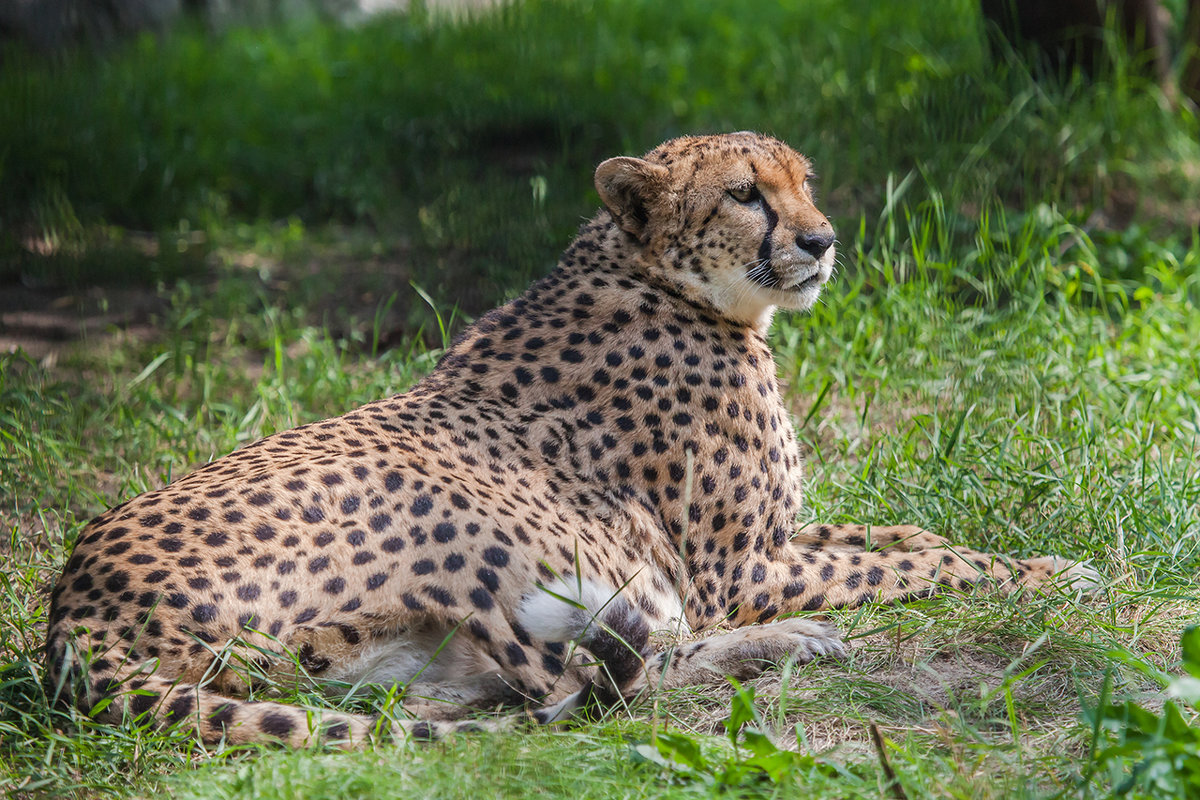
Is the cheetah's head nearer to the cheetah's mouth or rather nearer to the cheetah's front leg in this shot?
the cheetah's mouth

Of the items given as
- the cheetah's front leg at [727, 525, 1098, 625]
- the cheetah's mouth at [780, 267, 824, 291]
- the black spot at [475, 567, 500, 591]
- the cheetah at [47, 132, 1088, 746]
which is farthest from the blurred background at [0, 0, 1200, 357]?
the black spot at [475, 567, 500, 591]

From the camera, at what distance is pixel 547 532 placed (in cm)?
286

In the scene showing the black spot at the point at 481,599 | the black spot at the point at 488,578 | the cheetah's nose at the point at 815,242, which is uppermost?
the cheetah's nose at the point at 815,242

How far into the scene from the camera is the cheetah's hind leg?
99.4 inches

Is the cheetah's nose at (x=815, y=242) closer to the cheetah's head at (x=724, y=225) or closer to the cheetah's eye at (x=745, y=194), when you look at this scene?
the cheetah's head at (x=724, y=225)

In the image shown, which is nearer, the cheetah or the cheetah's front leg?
the cheetah

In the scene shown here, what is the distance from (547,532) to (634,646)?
41 cm

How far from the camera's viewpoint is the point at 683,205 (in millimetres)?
3238

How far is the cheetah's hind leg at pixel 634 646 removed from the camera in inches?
99.4

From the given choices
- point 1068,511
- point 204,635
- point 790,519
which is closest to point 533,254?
point 790,519

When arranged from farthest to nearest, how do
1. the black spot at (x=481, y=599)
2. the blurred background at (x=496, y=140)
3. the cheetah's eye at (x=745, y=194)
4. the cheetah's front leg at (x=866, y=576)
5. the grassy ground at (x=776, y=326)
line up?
the blurred background at (x=496, y=140), the cheetah's eye at (x=745, y=194), the cheetah's front leg at (x=866, y=576), the black spot at (x=481, y=599), the grassy ground at (x=776, y=326)

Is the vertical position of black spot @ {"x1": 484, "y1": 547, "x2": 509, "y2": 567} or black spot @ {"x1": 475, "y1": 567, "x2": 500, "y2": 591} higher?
black spot @ {"x1": 484, "y1": 547, "x2": 509, "y2": 567}

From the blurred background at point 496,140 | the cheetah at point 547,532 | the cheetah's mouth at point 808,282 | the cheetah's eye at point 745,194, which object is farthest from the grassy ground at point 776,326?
the cheetah's eye at point 745,194

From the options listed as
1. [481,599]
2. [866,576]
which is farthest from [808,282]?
[481,599]
